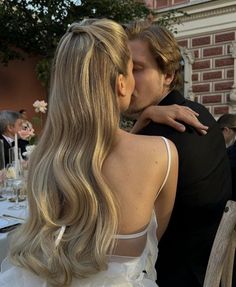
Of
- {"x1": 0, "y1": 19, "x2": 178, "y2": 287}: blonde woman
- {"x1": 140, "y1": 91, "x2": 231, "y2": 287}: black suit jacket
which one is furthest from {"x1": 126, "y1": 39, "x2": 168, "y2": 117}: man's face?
{"x1": 0, "y1": 19, "x2": 178, "y2": 287}: blonde woman

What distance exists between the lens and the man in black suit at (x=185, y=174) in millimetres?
1126

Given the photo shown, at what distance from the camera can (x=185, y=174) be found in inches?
Result: 43.6

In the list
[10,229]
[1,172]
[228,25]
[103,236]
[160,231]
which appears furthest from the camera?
[228,25]

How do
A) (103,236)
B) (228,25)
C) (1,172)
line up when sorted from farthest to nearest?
(228,25) → (1,172) → (103,236)

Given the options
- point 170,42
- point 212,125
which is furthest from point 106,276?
point 170,42

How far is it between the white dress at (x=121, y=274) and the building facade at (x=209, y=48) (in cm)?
617

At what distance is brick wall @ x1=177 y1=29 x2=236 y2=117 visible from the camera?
277 inches

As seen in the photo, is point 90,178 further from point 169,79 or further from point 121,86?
point 169,79

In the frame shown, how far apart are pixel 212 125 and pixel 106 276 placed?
0.55 metres

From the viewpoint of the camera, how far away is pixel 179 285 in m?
1.18

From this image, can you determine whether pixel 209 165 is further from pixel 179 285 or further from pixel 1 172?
pixel 1 172

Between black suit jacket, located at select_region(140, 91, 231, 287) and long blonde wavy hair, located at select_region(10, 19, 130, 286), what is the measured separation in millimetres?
262

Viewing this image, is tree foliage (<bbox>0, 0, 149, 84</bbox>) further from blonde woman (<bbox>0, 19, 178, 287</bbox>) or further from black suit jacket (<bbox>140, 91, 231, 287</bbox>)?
blonde woman (<bbox>0, 19, 178, 287</bbox>)

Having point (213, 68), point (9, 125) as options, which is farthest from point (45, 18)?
point (213, 68)
